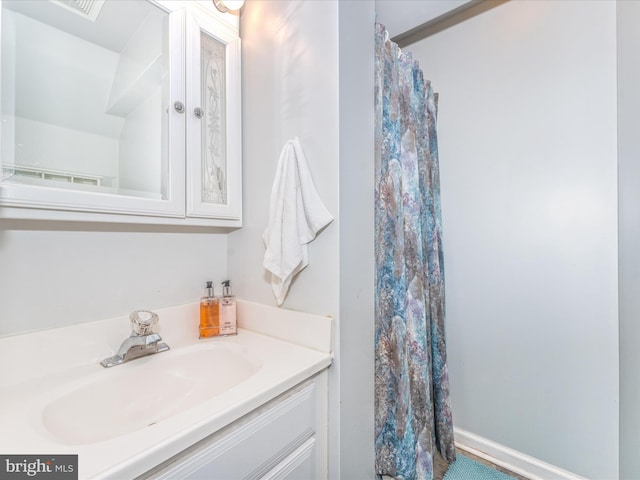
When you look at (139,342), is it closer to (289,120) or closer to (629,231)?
(289,120)

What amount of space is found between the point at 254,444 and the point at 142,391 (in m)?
0.37

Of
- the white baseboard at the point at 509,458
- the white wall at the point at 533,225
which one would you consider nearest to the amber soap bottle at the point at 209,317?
the white wall at the point at 533,225

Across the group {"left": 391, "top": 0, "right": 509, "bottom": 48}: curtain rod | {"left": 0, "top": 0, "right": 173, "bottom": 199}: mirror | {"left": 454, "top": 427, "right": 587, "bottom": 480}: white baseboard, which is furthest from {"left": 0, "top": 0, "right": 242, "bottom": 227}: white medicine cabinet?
{"left": 454, "top": 427, "right": 587, "bottom": 480}: white baseboard

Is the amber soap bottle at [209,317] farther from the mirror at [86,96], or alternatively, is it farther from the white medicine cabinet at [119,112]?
the mirror at [86,96]

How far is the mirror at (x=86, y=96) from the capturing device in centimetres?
67

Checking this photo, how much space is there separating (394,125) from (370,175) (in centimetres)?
27

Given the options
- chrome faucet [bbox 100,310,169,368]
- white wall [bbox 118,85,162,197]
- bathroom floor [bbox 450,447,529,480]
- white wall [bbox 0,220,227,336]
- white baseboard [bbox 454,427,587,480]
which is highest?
white wall [bbox 118,85,162,197]

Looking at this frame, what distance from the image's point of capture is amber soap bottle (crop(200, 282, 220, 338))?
39.4 inches

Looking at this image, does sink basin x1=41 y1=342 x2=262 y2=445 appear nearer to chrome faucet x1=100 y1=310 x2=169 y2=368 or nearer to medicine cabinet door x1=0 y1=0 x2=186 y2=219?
chrome faucet x1=100 y1=310 x2=169 y2=368

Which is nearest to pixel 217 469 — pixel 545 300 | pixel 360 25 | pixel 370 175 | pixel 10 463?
pixel 10 463

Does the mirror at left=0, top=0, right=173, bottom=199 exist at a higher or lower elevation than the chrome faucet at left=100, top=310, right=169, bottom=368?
higher

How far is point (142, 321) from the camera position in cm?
82

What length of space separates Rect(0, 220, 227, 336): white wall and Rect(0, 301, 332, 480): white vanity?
0.16 feet

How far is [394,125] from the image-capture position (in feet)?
3.53
